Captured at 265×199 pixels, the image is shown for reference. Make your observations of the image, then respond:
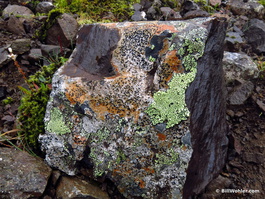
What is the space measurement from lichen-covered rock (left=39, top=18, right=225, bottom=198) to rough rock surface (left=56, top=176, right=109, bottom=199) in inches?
4.6

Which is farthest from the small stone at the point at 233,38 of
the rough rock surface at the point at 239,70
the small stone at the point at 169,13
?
the small stone at the point at 169,13

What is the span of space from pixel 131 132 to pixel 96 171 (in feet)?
2.23

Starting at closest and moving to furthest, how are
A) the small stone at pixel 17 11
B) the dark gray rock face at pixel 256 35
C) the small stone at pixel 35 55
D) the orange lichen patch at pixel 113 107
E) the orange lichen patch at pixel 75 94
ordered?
the orange lichen patch at pixel 113 107, the orange lichen patch at pixel 75 94, the small stone at pixel 35 55, the dark gray rock face at pixel 256 35, the small stone at pixel 17 11

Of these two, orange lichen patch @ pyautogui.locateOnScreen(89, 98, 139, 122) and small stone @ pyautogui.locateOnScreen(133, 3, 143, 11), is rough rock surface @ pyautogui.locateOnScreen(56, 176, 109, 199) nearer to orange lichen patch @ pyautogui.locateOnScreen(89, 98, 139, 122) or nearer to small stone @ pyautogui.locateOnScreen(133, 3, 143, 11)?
orange lichen patch @ pyautogui.locateOnScreen(89, 98, 139, 122)

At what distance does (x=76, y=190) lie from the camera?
113 inches

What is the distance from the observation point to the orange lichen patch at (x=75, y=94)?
3.00 m

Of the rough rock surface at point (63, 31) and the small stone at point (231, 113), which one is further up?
the rough rock surface at point (63, 31)

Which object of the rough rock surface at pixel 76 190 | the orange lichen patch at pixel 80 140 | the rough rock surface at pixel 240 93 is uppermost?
the rough rock surface at pixel 240 93

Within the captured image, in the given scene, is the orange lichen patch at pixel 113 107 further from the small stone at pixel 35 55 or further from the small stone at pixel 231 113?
the small stone at pixel 35 55

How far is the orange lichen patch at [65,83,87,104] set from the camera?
3.00 m

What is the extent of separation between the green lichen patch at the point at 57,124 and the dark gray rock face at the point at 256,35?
186 inches

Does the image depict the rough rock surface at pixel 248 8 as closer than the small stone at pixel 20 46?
No

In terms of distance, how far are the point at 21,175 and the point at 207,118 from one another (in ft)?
7.95

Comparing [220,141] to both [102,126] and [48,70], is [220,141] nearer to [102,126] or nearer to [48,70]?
[102,126]
